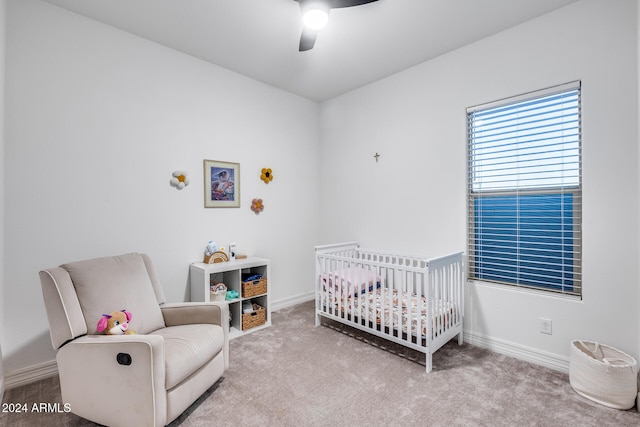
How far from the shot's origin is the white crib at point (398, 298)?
221 cm

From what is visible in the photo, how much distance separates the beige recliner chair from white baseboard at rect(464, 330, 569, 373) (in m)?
2.06

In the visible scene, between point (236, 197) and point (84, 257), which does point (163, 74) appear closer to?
point (236, 197)

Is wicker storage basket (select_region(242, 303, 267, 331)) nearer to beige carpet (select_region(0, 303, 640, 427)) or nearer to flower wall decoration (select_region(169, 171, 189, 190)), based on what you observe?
beige carpet (select_region(0, 303, 640, 427))

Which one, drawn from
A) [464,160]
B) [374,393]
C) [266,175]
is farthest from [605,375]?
[266,175]

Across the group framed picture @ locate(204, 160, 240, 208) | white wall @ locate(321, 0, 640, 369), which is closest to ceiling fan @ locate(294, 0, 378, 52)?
white wall @ locate(321, 0, 640, 369)

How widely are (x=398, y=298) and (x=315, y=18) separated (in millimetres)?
2075

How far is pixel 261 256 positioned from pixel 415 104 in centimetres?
232

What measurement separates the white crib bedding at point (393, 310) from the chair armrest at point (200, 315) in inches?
44.4

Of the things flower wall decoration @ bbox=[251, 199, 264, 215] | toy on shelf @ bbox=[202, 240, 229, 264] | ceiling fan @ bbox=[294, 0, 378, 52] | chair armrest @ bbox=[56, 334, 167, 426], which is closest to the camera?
chair armrest @ bbox=[56, 334, 167, 426]

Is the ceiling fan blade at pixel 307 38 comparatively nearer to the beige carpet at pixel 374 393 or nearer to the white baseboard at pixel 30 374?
the beige carpet at pixel 374 393

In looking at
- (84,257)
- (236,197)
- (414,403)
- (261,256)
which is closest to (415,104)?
(236,197)

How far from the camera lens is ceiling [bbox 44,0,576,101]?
83.9 inches

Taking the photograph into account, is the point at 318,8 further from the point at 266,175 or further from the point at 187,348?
the point at 187,348

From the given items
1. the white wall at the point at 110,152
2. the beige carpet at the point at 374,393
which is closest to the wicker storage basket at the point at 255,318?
the beige carpet at the point at 374,393
